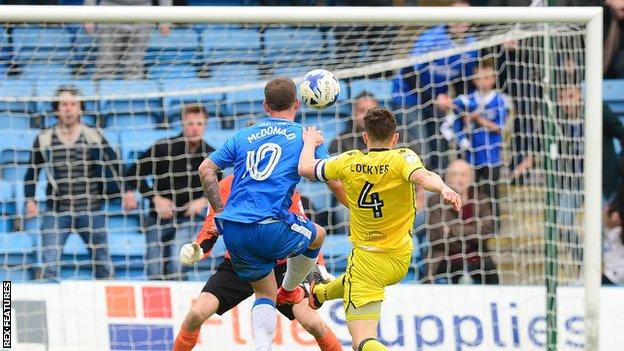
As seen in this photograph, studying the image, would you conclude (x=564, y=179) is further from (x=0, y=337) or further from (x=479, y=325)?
(x=0, y=337)

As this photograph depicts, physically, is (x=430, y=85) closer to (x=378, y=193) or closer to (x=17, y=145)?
(x=378, y=193)

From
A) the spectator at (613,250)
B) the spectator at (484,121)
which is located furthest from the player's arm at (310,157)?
the spectator at (613,250)

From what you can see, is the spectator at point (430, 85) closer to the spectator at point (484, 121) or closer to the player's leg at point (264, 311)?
the spectator at point (484, 121)

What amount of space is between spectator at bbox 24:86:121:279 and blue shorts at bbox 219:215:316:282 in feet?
9.34

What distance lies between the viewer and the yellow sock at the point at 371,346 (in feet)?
24.3

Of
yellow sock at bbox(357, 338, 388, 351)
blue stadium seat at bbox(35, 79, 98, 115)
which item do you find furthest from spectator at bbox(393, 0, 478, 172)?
yellow sock at bbox(357, 338, 388, 351)

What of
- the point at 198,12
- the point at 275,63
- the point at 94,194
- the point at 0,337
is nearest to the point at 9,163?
the point at 94,194

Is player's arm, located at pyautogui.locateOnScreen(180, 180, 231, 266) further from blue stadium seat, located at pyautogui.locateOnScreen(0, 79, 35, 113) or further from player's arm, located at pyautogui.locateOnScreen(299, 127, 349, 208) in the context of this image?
blue stadium seat, located at pyautogui.locateOnScreen(0, 79, 35, 113)

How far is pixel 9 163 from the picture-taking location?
10.9 meters

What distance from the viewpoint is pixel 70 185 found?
10539mm

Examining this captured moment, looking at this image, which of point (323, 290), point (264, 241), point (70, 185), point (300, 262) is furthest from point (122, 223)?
point (264, 241)

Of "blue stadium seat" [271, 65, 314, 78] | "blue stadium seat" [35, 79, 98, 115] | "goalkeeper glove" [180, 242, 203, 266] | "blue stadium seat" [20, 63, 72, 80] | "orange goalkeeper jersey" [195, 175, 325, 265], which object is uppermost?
"blue stadium seat" [20, 63, 72, 80]

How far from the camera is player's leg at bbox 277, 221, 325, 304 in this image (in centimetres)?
769

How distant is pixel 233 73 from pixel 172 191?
1158 mm
